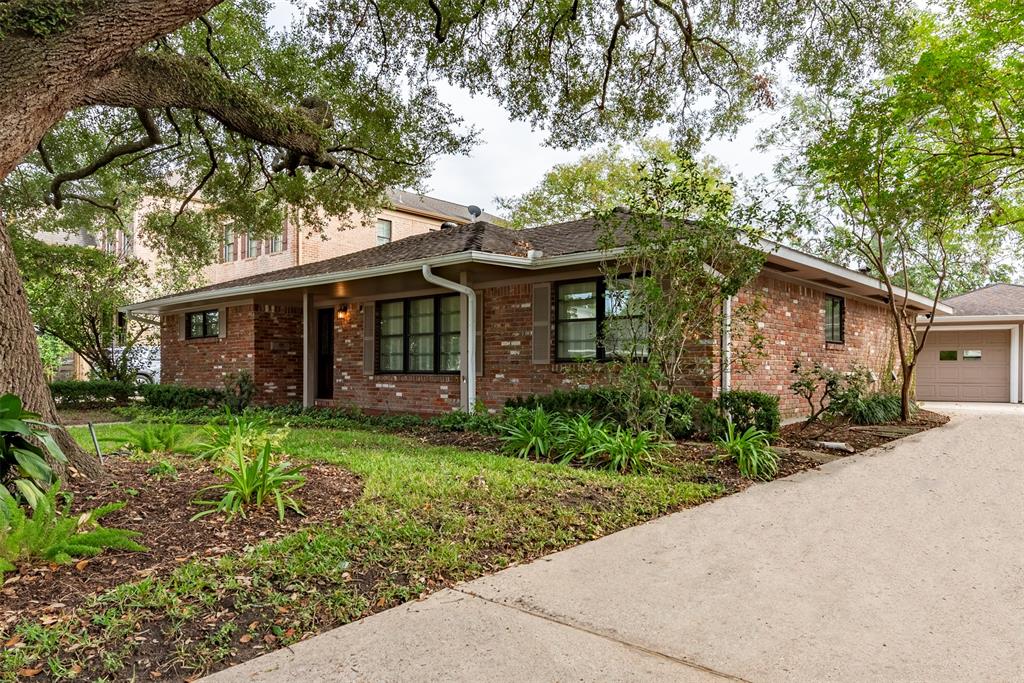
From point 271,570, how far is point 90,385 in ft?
46.5

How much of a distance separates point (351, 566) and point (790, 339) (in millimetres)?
8761

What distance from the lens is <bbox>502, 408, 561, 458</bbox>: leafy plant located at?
22.5ft

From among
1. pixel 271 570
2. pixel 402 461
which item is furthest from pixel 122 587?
pixel 402 461

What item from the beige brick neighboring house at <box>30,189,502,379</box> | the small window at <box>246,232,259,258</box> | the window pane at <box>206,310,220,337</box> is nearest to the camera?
the window pane at <box>206,310,220,337</box>

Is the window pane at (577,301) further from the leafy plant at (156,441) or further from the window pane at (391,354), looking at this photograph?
the leafy plant at (156,441)

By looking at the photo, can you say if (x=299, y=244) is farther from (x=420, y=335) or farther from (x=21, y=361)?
(x=21, y=361)

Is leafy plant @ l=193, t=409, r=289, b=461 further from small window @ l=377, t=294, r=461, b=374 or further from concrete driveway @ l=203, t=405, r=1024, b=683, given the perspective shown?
small window @ l=377, t=294, r=461, b=374

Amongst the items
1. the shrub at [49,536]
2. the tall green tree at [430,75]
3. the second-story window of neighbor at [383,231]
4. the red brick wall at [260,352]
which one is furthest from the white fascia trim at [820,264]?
the second-story window of neighbor at [383,231]

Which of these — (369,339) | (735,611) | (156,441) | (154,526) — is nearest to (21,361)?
(154,526)

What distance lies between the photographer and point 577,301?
958 cm

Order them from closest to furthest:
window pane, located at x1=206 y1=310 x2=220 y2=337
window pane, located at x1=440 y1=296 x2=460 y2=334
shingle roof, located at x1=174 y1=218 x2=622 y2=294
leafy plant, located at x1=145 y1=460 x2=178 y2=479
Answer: leafy plant, located at x1=145 y1=460 x2=178 y2=479 < shingle roof, located at x1=174 y1=218 x2=622 y2=294 < window pane, located at x1=440 y1=296 x2=460 y2=334 < window pane, located at x1=206 y1=310 x2=220 y2=337

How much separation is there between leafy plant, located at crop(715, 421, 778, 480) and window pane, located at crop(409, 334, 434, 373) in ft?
19.0

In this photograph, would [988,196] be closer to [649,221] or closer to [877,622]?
[649,221]

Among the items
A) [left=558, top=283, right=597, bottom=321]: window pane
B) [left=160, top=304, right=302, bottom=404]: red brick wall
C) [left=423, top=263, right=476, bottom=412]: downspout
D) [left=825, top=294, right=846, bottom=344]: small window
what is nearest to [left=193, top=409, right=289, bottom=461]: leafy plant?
[left=423, top=263, right=476, bottom=412]: downspout
